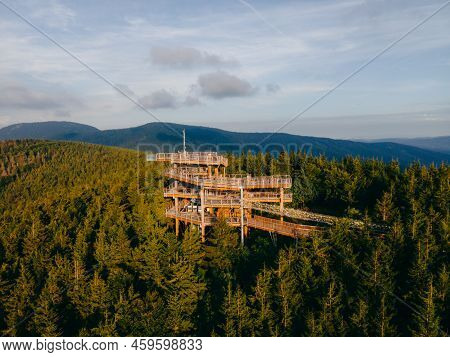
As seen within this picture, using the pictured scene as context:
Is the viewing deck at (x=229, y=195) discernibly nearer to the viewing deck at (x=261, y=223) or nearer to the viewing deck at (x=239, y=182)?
the viewing deck at (x=239, y=182)

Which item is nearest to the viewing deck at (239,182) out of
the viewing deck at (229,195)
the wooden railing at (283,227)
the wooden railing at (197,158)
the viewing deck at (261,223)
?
the viewing deck at (229,195)

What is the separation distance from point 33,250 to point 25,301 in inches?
359

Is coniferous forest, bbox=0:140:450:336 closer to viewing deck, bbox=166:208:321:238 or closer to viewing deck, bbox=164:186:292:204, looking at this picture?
viewing deck, bbox=166:208:321:238

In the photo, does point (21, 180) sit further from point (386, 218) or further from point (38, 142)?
point (386, 218)

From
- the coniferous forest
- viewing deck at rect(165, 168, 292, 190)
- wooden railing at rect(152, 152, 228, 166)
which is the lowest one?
the coniferous forest

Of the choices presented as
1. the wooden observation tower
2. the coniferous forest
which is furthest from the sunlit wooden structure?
the coniferous forest

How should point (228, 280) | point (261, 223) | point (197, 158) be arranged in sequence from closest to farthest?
point (228, 280), point (261, 223), point (197, 158)

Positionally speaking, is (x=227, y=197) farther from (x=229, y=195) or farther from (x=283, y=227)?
(x=283, y=227)

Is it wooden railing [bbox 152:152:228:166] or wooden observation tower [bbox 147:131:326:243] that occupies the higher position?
wooden railing [bbox 152:152:228:166]

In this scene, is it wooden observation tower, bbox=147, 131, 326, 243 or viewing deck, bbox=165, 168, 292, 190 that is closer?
wooden observation tower, bbox=147, 131, 326, 243

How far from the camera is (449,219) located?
31.1 m

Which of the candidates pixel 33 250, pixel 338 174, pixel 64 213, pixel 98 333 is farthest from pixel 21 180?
pixel 98 333

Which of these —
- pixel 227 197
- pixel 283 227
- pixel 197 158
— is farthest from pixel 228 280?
pixel 197 158

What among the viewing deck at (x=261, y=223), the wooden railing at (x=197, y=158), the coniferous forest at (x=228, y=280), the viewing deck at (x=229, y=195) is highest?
the wooden railing at (x=197, y=158)
